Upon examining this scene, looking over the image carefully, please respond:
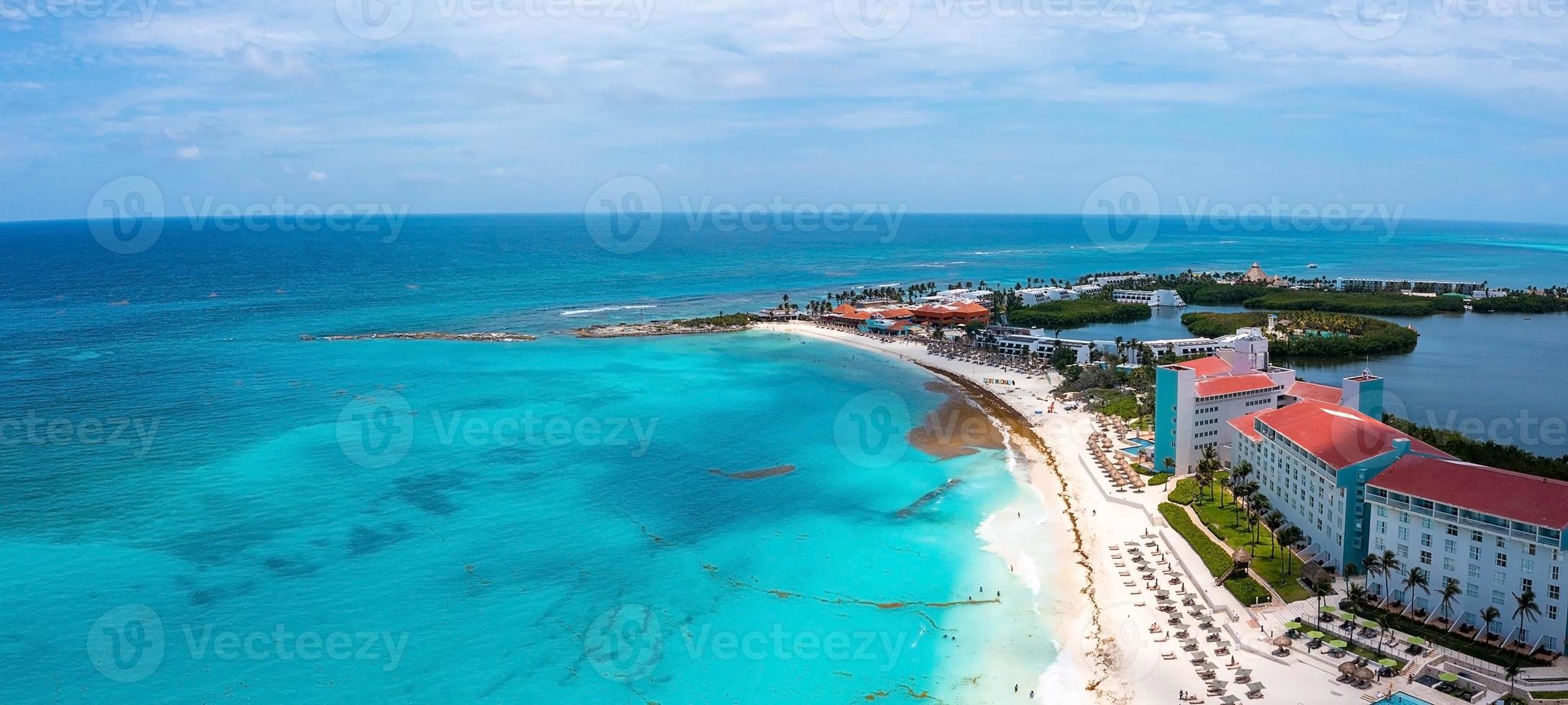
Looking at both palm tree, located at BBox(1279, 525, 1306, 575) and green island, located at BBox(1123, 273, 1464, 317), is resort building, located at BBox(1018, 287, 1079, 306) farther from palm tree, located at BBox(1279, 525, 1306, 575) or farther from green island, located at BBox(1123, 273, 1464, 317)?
palm tree, located at BBox(1279, 525, 1306, 575)

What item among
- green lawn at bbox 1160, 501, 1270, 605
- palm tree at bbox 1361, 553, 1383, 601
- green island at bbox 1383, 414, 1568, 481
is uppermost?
green island at bbox 1383, 414, 1568, 481

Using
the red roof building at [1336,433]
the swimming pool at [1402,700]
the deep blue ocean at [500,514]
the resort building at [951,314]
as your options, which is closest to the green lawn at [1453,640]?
the swimming pool at [1402,700]

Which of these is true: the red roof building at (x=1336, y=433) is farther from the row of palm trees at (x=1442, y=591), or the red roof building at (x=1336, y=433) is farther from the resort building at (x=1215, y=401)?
the resort building at (x=1215, y=401)

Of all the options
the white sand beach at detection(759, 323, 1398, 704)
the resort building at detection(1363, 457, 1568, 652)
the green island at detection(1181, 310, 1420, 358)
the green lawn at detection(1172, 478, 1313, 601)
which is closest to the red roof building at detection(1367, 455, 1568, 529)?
the resort building at detection(1363, 457, 1568, 652)

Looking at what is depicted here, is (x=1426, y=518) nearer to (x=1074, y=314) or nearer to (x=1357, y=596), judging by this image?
(x=1357, y=596)

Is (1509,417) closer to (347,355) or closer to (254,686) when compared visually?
(254,686)

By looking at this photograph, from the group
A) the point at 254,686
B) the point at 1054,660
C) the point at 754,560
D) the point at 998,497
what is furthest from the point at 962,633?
the point at 254,686
